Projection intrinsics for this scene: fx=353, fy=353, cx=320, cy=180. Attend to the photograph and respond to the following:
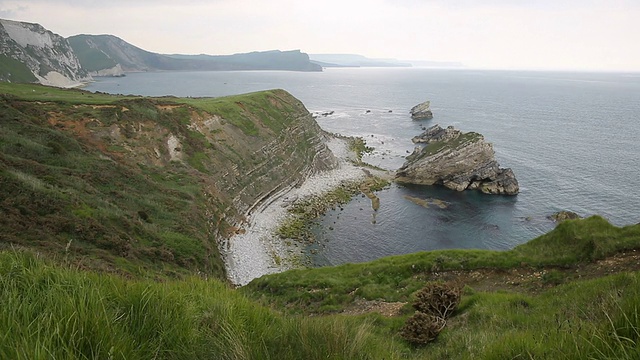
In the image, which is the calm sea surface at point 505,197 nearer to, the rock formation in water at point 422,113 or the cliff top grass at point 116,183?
the rock formation in water at point 422,113

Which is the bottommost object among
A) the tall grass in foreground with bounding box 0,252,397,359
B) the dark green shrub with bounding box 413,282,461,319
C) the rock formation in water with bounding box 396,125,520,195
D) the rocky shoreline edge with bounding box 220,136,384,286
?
the rocky shoreline edge with bounding box 220,136,384,286

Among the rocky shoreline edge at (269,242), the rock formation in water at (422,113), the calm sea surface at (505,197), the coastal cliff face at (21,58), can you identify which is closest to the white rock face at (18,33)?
the coastal cliff face at (21,58)

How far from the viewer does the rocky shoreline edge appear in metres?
37.7

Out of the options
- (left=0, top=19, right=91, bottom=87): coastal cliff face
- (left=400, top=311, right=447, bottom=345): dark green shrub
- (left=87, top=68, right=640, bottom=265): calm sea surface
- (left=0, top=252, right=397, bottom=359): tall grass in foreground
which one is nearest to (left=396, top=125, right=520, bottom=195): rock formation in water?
(left=87, top=68, right=640, bottom=265): calm sea surface

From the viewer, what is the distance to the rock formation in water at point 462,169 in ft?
214

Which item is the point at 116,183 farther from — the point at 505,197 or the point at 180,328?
the point at 505,197

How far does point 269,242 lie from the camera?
145ft

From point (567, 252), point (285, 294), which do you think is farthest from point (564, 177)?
point (285, 294)

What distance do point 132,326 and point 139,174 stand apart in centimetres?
3571

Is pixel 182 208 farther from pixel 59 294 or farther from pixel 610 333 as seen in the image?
pixel 610 333

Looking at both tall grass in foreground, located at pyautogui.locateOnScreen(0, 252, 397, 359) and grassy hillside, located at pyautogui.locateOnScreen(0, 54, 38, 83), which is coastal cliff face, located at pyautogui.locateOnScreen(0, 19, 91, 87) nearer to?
grassy hillside, located at pyautogui.locateOnScreen(0, 54, 38, 83)

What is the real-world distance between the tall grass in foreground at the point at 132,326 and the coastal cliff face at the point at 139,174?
11.7 m

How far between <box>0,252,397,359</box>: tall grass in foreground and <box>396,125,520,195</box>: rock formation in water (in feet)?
214

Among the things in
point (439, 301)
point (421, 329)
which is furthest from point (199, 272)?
point (439, 301)
